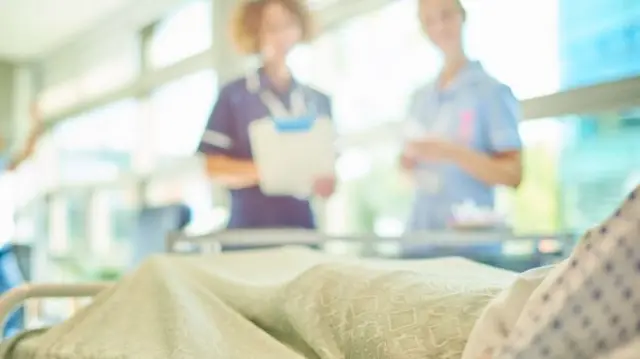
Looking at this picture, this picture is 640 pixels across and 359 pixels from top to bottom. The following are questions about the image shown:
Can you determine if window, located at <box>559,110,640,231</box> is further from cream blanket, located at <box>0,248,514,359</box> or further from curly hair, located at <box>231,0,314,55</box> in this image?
curly hair, located at <box>231,0,314,55</box>

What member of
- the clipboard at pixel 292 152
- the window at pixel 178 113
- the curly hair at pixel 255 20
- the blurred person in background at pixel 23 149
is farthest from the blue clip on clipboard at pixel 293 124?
the blurred person in background at pixel 23 149

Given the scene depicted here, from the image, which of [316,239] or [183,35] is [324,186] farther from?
[183,35]

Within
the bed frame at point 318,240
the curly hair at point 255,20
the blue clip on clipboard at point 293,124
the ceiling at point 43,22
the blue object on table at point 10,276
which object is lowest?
the blue object on table at point 10,276

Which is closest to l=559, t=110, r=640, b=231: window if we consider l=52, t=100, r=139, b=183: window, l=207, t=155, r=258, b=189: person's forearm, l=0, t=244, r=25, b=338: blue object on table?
l=207, t=155, r=258, b=189: person's forearm

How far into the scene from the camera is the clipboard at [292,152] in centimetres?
206

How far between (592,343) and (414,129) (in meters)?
1.41

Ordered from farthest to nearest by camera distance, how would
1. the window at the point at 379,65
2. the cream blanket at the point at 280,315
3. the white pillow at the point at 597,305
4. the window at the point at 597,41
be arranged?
the window at the point at 379,65, the window at the point at 597,41, the cream blanket at the point at 280,315, the white pillow at the point at 597,305

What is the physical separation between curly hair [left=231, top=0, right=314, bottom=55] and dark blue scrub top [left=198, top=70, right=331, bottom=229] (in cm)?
12

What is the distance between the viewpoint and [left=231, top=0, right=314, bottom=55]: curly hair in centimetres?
219

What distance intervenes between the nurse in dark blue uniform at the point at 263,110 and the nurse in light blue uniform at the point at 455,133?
29 cm

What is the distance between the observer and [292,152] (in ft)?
6.77

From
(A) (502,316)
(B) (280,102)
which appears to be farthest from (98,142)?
(A) (502,316)

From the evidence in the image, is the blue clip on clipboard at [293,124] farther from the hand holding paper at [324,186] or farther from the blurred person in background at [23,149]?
the blurred person in background at [23,149]

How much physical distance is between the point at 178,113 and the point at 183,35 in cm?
29
